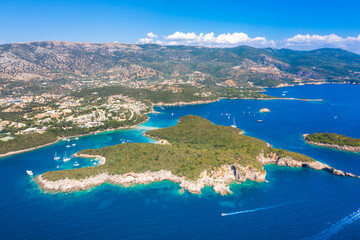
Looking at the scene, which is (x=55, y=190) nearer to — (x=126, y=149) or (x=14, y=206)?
(x=14, y=206)

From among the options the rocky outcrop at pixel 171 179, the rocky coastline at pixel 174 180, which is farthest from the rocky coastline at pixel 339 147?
the rocky outcrop at pixel 171 179

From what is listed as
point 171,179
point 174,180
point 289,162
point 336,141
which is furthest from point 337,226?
point 336,141

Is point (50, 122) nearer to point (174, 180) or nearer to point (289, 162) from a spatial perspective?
point (174, 180)

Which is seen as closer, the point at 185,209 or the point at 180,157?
the point at 185,209

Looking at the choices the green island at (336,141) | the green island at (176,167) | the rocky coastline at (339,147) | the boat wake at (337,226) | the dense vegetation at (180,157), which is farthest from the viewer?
the green island at (336,141)

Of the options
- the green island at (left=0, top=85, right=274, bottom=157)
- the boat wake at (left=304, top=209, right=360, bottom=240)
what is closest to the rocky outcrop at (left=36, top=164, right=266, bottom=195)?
the boat wake at (left=304, top=209, right=360, bottom=240)

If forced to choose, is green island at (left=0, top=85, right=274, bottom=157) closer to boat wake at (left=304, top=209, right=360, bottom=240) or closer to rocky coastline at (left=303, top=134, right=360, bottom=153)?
rocky coastline at (left=303, top=134, right=360, bottom=153)

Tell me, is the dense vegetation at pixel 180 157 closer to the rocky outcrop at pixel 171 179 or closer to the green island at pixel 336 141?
the rocky outcrop at pixel 171 179
